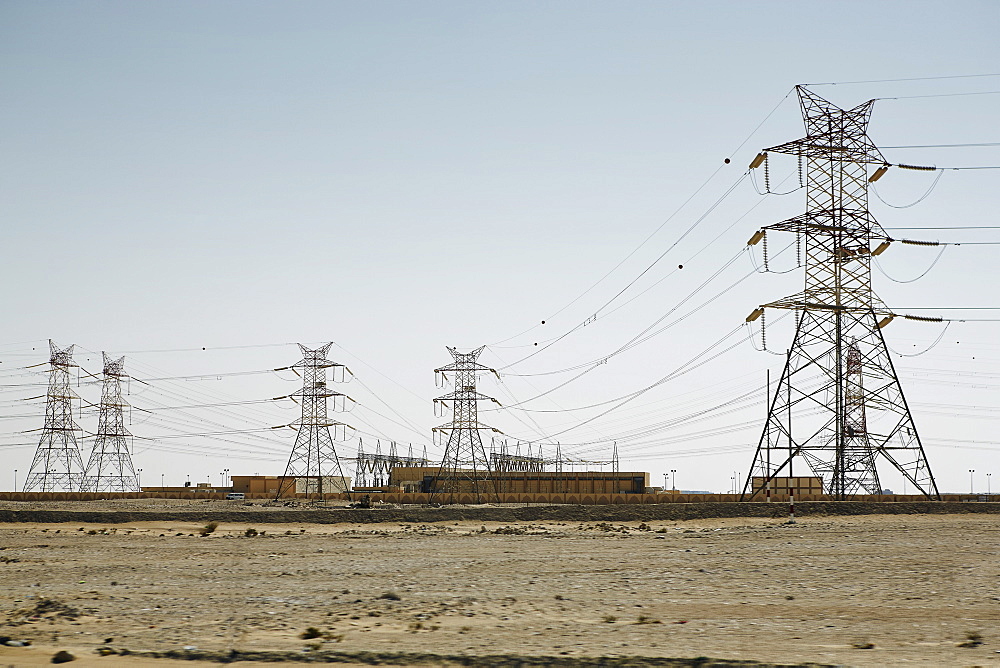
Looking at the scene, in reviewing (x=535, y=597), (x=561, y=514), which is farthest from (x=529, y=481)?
(x=535, y=597)

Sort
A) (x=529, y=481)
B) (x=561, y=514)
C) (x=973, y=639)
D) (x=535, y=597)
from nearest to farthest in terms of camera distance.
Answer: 1. (x=973, y=639)
2. (x=535, y=597)
3. (x=561, y=514)
4. (x=529, y=481)

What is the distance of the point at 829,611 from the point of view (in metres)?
18.2

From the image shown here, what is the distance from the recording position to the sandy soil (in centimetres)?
1526

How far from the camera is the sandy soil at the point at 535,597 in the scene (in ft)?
50.1

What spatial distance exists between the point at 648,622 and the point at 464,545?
21.3 metres

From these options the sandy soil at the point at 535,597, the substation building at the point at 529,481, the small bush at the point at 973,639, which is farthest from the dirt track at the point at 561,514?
the substation building at the point at 529,481

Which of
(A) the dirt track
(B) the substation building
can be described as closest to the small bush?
(A) the dirt track

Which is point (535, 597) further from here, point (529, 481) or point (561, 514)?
point (529, 481)

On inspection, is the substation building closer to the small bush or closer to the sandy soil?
Answer: the sandy soil

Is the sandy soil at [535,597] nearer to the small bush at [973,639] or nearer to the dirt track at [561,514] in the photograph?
the small bush at [973,639]

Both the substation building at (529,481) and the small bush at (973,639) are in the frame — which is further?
the substation building at (529,481)

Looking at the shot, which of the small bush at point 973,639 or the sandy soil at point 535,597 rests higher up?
the small bush at point 973,639

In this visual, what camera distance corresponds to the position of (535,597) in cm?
2102

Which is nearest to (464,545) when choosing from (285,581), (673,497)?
(285,581)
